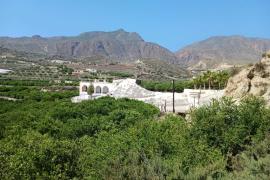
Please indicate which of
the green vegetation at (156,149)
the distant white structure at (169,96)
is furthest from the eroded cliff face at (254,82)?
the green vegetation at (156,149)

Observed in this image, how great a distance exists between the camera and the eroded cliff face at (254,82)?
47.3m

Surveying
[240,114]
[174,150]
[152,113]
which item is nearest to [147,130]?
[174,150]

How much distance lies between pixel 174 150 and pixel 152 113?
27.4 m

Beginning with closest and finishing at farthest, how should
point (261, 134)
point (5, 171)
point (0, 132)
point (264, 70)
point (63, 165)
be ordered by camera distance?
point (5, 171)
point (63, 165)
point (261, 134)
point (0, 132)
point (264, 70)

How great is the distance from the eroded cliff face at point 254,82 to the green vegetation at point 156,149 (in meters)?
12.9

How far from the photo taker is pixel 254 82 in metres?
49.2

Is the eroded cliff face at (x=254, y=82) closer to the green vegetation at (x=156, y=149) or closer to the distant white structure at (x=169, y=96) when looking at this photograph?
the distant white structure at (x=169, y=96)

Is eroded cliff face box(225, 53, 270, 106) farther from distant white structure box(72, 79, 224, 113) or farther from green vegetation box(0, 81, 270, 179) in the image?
green vegetation box(0, 81, 270, 179)

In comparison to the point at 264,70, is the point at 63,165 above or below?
below

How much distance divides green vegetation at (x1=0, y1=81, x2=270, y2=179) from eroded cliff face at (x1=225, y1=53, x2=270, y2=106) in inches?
510

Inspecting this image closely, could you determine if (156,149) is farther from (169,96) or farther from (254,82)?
(169,96)

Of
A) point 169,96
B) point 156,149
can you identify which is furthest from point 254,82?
point 156,149

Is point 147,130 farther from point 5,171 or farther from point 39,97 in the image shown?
point 39,97

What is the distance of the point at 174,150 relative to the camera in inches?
1023
